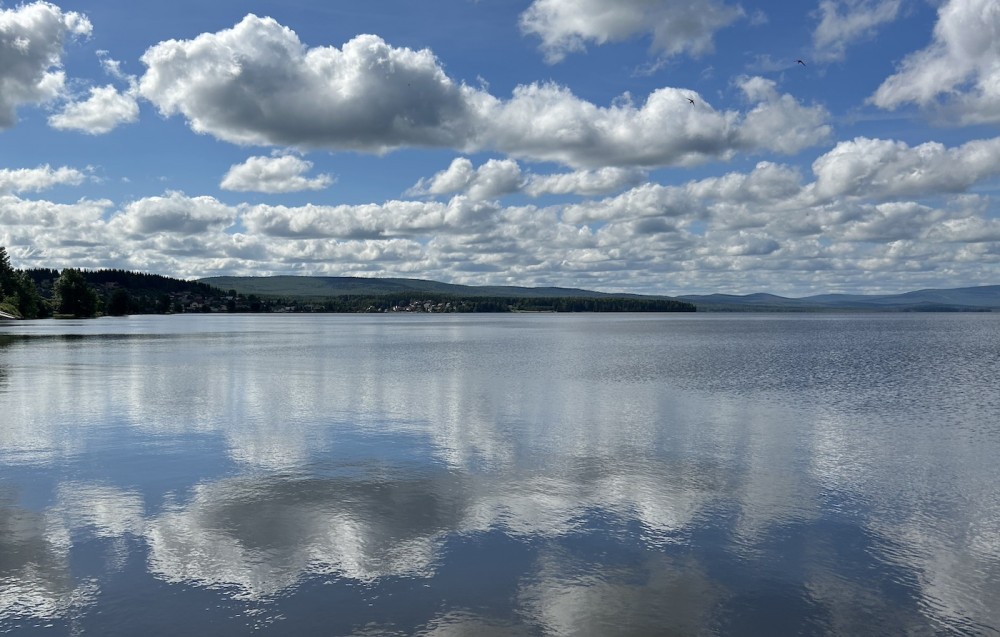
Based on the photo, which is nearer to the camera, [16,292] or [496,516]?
[496,516]

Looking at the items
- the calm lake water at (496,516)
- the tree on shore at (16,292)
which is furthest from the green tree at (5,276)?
the calm lake water at (496,516)

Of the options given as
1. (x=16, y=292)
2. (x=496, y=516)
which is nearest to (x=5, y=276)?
(x=16, y=292)

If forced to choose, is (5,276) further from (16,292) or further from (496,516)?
(496,516)

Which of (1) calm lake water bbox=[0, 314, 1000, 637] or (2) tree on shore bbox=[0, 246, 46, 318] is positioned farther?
(2) tree on shore bbox=[0, 246, 46, 318]

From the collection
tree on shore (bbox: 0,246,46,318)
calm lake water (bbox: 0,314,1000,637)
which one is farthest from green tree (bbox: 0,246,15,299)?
calm lake water (bbox: 0,314,1000,637)

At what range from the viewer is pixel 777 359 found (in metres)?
71.1

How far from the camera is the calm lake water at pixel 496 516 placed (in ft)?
40.7

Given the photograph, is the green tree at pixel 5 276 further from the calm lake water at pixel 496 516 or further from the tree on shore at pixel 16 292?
the calm lake water at pixel 496 516

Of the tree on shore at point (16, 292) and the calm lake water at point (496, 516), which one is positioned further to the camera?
the tree on shore at point (16, 292)

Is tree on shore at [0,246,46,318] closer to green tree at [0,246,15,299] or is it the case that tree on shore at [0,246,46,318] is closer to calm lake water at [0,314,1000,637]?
green tree at [0,246,15,299]

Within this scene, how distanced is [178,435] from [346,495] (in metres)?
12.6

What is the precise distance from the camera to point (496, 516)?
17703 millimetres

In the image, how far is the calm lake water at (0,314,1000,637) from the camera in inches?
488

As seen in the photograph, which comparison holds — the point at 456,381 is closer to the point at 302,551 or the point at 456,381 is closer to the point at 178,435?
the point at 178,435
